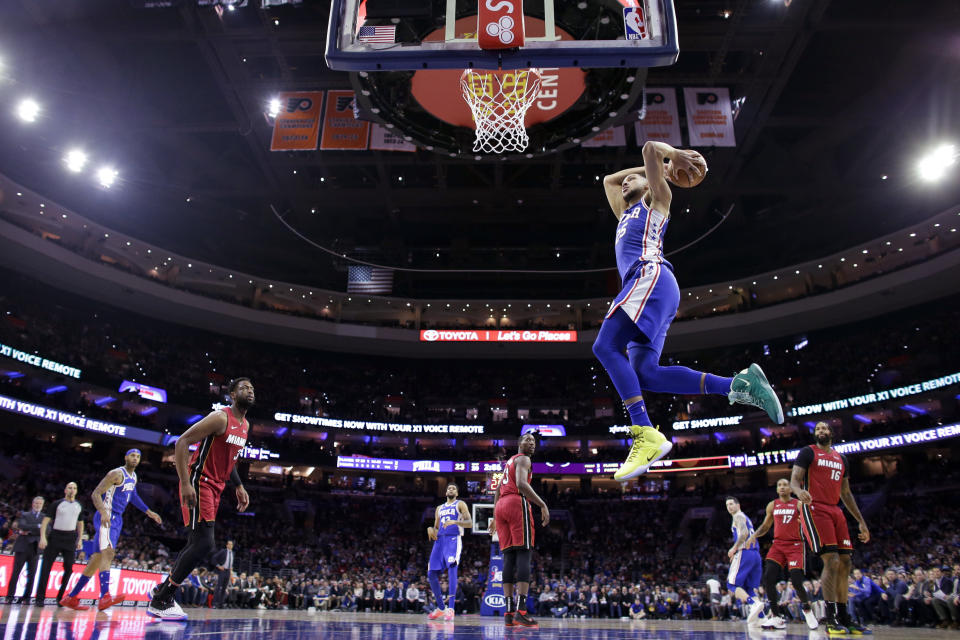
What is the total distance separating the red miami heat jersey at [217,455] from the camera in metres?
5.74

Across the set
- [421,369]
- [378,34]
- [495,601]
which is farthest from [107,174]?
[378,34]

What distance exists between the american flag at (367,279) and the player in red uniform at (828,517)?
27617mm

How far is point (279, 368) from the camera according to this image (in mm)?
36594

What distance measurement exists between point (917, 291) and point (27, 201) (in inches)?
1555

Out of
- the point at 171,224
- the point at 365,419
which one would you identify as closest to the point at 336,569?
the point at 365,419

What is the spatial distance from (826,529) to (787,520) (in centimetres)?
113

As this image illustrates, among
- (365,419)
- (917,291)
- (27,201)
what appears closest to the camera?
(27,201)

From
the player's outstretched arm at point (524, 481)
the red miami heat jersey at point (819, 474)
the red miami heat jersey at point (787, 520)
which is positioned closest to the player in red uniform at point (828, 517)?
the red miami heat jersey at point (819, 474)

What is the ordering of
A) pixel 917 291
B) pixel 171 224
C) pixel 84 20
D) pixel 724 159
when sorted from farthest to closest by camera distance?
1. pixel 171 224
2. pixel 917 291
3. pixel 724 159
4. pixel 84 20

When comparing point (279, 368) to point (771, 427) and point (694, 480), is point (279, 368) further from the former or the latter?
point (771, 427)

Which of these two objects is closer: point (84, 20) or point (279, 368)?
point (84, 20)

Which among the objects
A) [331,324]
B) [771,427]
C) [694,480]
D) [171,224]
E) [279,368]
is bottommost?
[694,480]

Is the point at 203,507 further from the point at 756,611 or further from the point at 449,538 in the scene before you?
the point at 756,611

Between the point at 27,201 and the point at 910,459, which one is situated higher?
the point at 27,201
